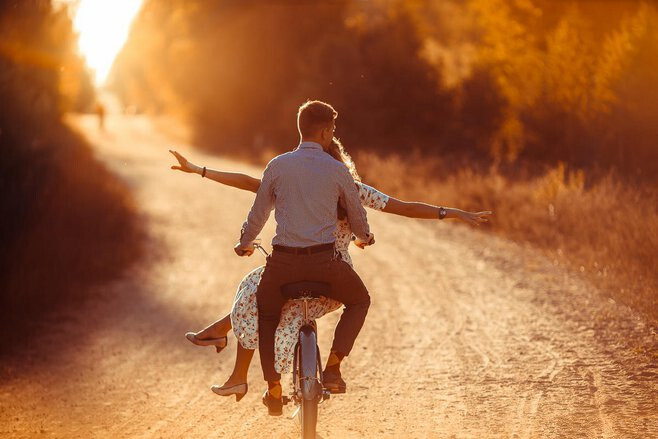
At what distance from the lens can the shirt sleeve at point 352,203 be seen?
533 centimetres

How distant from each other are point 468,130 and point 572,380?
2458 cm

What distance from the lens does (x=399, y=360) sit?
8.86 meters

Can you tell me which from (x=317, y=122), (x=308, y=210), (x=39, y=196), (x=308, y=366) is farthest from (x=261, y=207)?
(x=39, y=196)

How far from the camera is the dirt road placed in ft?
22.5

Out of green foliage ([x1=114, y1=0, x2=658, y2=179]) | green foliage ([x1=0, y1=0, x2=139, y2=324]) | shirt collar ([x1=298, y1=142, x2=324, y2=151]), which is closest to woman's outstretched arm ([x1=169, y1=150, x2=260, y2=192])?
shirt collar ([x1=298, y1=142, x2=324, y2=151])

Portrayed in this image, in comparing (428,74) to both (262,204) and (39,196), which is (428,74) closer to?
(39,196)

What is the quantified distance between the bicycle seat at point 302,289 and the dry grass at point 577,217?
5.45 m

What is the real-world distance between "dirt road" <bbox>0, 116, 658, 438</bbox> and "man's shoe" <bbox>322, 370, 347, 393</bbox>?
0.98 meters

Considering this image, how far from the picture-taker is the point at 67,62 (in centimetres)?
1557

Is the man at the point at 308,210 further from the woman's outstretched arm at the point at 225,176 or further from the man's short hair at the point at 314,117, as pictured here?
the woman's outstretched arm at the point at 225,176

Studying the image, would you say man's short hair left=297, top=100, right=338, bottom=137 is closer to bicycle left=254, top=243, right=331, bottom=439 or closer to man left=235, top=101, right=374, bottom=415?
man left=235, top=101, right=374, bottom=415

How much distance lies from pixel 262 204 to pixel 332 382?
1.19 m

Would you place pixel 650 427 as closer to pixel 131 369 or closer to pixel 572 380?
pixel 572 380

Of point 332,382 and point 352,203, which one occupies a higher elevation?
point 352,203
